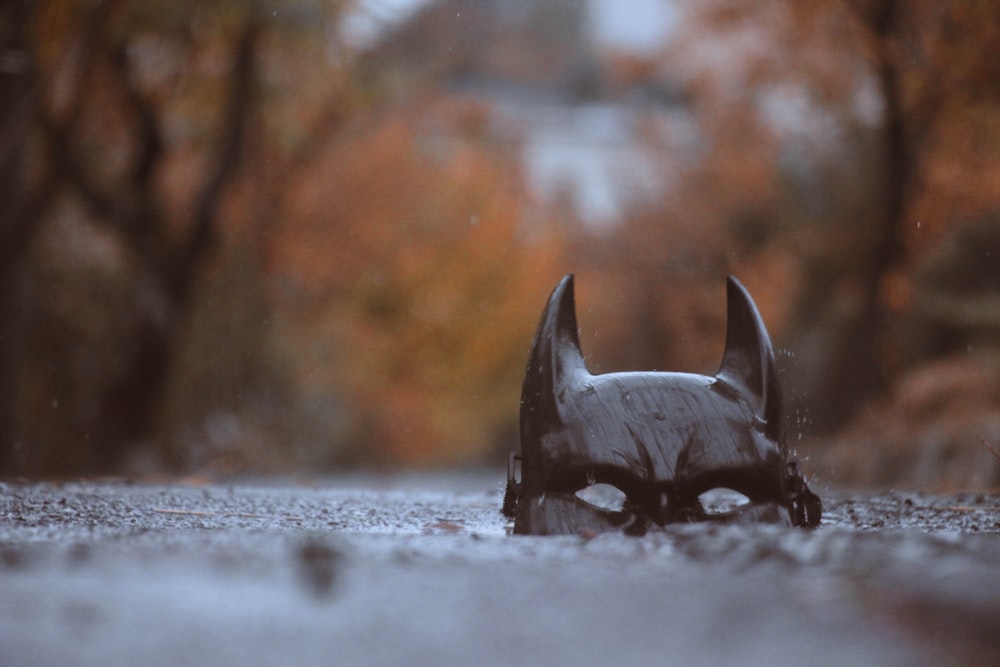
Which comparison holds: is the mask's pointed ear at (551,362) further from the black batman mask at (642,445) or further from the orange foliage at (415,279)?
the orange foliage at (415,279)

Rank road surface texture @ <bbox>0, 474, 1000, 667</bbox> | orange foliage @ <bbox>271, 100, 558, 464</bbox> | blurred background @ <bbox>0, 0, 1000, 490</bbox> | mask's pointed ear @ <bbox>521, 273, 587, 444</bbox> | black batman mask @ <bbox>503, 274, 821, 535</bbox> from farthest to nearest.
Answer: orange foliage @ <bbox>271, 100, 558, 464</bbox> → blurred background @ <bbox>0, 0, 1000, 490</bbox> → mask's pointed ear @ <bbox>521, 273, 587, 444</bbox> → black batman mask @ <bbox>503, 274, 821, 535</bbox> → road surface texture @ <bbox>0, 474, 1000, 667</bbox>

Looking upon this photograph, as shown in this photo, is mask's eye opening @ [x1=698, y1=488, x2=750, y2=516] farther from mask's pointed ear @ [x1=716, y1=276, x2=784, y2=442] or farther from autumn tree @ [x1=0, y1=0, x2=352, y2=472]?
autumn tree @ [x1=0, y1=0, x2=352, y2=472]

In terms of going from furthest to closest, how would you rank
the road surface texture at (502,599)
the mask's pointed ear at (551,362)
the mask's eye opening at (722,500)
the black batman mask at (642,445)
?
the mask's eye opening at (722,500) < the mask's pointed ear at (551,362) < the black batman mask at (642,445) < the road surface texture at (502,599)

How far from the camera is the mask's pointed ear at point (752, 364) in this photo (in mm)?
4516

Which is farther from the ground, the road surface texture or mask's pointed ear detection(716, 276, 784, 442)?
mask's pointed ear detection(716, 276, 784, 442)

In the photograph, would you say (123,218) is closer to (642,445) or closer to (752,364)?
(752,364)

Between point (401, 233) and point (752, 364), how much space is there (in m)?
23.6

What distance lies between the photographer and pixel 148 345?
17.7m

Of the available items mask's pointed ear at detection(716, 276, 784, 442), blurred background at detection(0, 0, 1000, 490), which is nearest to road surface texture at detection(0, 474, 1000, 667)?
mask's pointed ear at detection(716, 276, 784, 442)

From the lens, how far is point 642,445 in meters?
4.25

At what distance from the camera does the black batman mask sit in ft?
13.9

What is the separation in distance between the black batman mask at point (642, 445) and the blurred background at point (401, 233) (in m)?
Answer: 5.66

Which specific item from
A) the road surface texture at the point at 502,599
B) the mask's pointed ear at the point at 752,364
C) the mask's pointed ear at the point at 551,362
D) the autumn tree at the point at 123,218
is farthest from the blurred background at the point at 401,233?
the road surface texture at the point at 502,599

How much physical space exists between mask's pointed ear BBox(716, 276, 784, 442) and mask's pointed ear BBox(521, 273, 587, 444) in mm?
547
